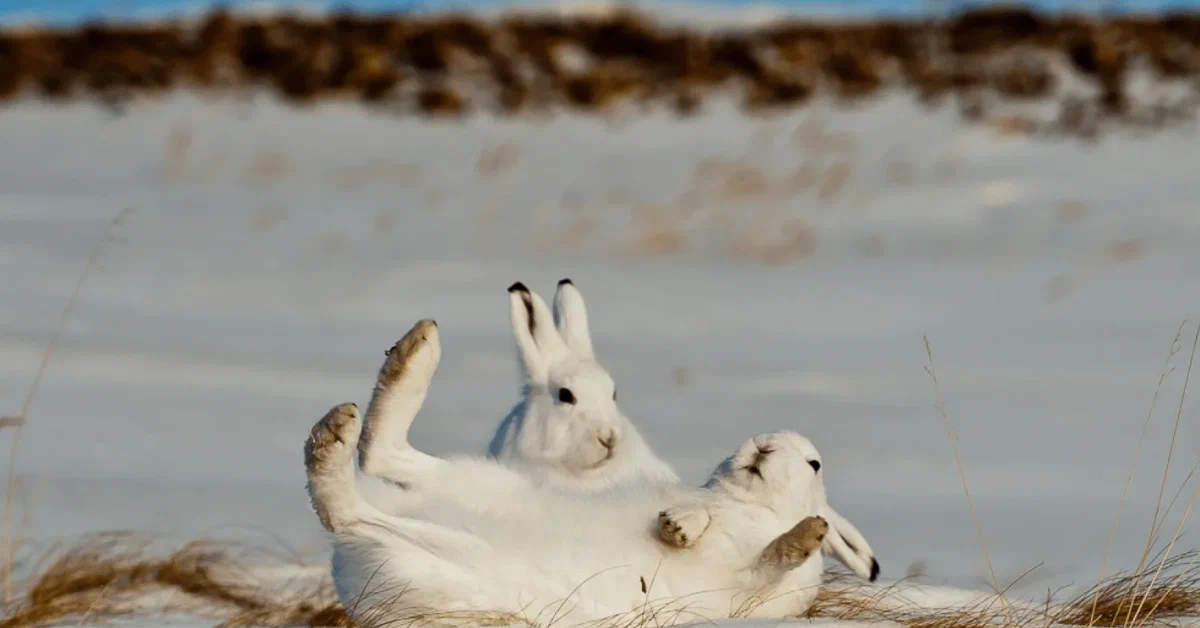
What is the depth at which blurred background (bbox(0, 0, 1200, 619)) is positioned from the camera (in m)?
6.62

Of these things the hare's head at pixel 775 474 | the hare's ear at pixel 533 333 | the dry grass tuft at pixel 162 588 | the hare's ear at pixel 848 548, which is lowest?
the dry grass tuft at pixel 162 588

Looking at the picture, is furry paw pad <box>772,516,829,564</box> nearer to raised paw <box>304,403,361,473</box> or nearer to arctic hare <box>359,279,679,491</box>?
arctic hare <box>359,279,679,491</box>

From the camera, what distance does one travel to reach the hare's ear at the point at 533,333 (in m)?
4.37

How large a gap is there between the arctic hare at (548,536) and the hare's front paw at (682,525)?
0.01 metres

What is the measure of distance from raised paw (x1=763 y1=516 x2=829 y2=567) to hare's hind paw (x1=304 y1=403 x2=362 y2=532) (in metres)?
0.86

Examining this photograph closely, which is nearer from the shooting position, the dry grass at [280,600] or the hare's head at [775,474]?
the dry grass at [280,600]

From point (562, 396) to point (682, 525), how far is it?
1034mm

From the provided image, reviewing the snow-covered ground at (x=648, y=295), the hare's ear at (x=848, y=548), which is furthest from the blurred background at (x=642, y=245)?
the hare's ear at (x=848, y=548)

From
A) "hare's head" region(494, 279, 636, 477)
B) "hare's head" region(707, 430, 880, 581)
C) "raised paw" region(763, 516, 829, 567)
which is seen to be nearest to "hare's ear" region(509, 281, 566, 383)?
"hare's head" region(494, 279, 636, 477)

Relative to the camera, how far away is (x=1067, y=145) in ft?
46.1

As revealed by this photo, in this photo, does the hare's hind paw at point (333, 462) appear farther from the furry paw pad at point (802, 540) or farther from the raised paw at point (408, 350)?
the furry paw pad at point (802, 540)

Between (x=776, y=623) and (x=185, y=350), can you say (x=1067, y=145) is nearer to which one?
(x=185, y=350)

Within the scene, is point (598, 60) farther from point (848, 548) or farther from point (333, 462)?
point (333, 462)

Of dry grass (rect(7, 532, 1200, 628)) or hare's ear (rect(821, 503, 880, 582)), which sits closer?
dry grass (rect(7, 532, 1200, 628))
